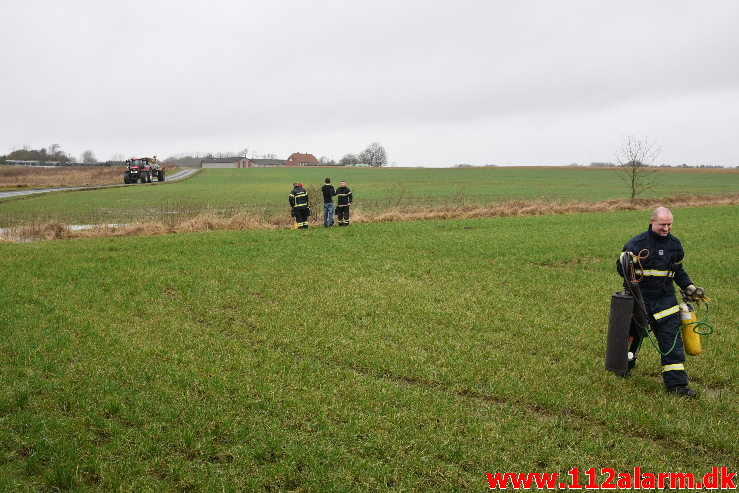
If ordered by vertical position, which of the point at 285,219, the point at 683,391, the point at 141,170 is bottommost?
the point at 683,391

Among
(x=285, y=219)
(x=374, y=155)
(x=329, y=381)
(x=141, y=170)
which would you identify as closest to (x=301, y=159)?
(x=374, y=155)

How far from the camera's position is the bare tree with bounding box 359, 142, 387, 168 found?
5891 inches

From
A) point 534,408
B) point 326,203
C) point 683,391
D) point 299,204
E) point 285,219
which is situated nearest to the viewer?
point 534,408

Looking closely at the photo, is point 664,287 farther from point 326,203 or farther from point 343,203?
point 326,203

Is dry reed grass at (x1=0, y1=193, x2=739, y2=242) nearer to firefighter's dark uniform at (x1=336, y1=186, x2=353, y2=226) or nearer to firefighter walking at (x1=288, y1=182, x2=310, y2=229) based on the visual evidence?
firefighter's dark uniform at (x1=336, y1=186, x2=353, y2=226)

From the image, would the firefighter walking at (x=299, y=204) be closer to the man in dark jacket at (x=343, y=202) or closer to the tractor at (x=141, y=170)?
the man in dark jacket at (x=343, y=202)

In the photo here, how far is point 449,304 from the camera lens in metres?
11.0

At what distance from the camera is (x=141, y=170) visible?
58406mm

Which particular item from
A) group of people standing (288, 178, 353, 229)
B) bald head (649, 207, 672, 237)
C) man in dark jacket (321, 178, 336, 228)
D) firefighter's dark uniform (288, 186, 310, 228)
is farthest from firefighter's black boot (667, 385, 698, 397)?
man in dark jacket (321, 178, 336, 228)

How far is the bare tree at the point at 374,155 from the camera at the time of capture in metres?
150

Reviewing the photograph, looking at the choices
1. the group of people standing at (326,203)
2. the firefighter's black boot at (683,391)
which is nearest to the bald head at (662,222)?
the firefighter's black boot at (683,391)

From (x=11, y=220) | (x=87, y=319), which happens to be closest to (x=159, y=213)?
(x=11, y=220)

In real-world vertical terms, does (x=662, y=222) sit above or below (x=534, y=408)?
above

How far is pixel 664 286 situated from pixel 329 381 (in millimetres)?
4636
